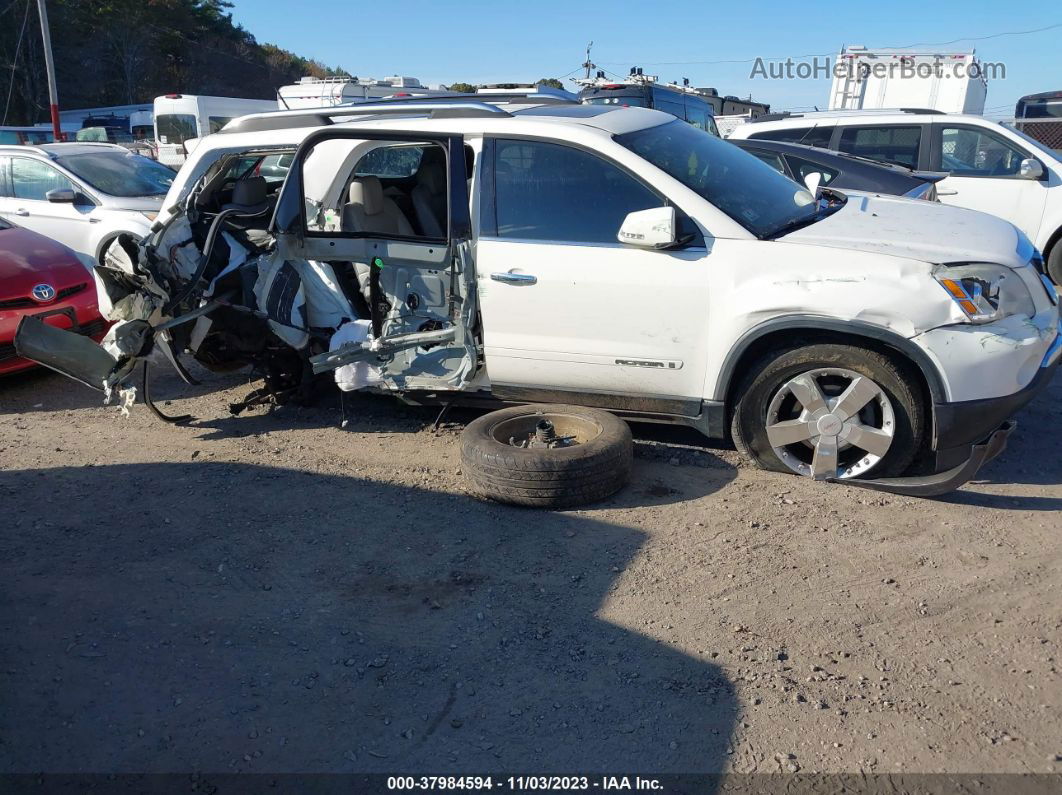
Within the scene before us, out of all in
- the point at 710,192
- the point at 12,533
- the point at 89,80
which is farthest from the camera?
the point at 89,80

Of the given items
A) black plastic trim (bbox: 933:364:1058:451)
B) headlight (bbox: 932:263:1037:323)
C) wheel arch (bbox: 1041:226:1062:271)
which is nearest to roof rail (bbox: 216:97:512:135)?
headlight (bbox: 932:263:1037:323)

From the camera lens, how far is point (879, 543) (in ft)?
12.5

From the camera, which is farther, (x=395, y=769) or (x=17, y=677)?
(x=17, y=677)

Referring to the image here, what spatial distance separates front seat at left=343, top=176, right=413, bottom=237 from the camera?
5215 millimetres

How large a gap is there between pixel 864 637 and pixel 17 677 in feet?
10.1

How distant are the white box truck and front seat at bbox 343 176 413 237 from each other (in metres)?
11.9

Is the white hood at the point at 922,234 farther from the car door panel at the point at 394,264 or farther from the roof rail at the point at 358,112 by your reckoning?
the roof rail at the point at 358,112

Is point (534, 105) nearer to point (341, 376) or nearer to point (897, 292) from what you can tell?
point (341, 376)

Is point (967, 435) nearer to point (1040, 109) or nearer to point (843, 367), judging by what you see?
point (843, 367)

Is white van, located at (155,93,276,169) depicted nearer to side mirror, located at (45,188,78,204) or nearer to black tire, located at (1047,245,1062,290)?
side mirror, located at (45,188,78,204)

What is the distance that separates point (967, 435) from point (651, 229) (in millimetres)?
1753

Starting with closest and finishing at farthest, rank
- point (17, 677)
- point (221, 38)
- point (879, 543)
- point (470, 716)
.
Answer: point (470, 716), point (17, 677), point (879, 543), point (221, 38)

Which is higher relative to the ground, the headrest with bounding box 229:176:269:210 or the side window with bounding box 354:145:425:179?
the side window with bounding box 354:145:425:179

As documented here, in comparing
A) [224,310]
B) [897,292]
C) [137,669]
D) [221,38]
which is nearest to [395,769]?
[137,669]
